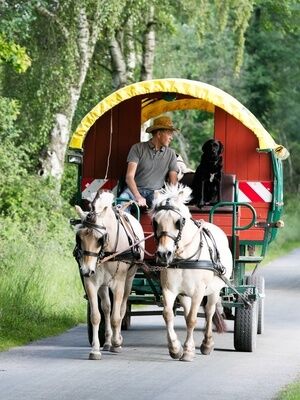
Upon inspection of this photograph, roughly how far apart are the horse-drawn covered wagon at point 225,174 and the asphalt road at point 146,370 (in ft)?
1.55

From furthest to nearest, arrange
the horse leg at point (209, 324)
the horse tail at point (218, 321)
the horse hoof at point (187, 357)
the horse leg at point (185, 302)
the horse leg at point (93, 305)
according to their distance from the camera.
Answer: the horse tail at point (218, 321)
the horse leg at point (209, 324)
the horse leg at point (185, 302)
the horse leg at point (93, 305)
the horse hoof at point (187, 357)

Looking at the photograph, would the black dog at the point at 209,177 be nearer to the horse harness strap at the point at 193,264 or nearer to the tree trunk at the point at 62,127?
the horse harness strap at the point at 193,264

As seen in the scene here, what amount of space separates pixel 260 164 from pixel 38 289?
3512mm

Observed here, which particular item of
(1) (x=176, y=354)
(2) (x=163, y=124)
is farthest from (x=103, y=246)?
(2) (x=163, y=124)

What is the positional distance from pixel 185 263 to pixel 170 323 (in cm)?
68

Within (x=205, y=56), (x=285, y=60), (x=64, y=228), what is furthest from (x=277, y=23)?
(x=64, y=228)

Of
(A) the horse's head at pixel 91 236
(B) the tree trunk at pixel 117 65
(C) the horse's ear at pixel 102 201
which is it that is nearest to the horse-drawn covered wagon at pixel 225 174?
(A) the horse's head at pixel 91 236

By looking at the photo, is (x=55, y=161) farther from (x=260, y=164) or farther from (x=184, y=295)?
(x=184, y=295)

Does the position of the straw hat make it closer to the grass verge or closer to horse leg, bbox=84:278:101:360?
horse leg, bbox=84:278:101:360

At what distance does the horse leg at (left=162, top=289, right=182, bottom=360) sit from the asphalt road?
108 mm

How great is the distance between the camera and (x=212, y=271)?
49.2 feet

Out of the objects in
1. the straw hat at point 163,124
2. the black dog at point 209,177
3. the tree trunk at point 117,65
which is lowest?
the black dog at point 209,177

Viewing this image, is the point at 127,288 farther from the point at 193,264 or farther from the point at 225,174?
the point at 225,174

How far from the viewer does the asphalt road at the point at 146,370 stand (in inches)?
480
